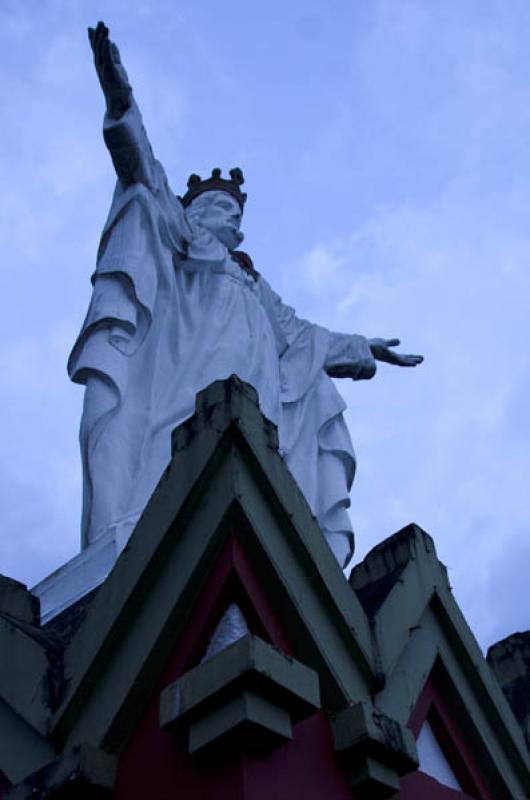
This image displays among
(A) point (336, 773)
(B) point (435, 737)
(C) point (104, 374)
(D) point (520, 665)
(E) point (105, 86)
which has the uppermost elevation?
(E) point (105, 86)

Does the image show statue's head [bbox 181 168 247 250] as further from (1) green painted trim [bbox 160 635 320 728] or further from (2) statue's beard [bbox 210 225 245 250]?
(1) green painted trim [bbox 160 635 320 728]

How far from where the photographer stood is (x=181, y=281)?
834cm

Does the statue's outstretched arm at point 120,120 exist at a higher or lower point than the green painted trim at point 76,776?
higher

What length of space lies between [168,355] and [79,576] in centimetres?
246

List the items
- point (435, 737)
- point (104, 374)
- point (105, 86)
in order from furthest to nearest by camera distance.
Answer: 1. point (105, 86)
2. point (104, 374)
3. point (435, 737)

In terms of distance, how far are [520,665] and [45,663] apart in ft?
7.42

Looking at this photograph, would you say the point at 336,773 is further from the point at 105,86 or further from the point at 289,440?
the point at 105,86

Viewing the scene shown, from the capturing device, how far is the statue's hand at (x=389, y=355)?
9.80 m

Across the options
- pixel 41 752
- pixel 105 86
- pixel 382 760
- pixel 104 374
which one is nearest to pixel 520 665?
pixel 382 760

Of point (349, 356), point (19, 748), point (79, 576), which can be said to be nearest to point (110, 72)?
point (349, 356)

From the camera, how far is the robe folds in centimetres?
674

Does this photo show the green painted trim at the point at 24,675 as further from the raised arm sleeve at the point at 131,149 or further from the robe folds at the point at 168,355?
the raised arm sleeve at the point at 131,149

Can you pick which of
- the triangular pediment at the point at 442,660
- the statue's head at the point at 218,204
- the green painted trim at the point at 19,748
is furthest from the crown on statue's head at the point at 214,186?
the green painted trim at the point at 19,748

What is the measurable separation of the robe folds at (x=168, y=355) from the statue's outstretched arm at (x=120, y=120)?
14 mm
